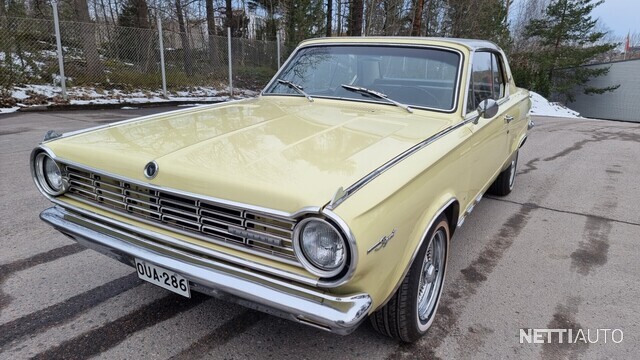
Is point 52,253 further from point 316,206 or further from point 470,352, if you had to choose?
point 470,352

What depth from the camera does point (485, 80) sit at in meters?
3.87

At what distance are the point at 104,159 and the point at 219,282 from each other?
3.09ft

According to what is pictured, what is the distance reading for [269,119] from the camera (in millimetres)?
3006

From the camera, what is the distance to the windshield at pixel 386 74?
3296 mm

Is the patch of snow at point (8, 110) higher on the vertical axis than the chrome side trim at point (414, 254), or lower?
lower

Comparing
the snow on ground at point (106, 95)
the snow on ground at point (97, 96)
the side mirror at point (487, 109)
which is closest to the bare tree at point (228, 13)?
the snow on ground at point (106, 95)

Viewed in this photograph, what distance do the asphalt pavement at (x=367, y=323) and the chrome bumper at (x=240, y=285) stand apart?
54 centimetres

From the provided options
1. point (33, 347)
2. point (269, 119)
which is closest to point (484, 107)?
point (269, 119)

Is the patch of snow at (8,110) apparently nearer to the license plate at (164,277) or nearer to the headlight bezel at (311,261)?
the license plate at (164,277)

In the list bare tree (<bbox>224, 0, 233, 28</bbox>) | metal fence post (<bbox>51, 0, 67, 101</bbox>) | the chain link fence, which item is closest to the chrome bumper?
metal fence post (<bbox>51, 0, 67, 101</bbox>)

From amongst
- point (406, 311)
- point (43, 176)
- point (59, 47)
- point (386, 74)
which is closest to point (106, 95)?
point (59, 47)

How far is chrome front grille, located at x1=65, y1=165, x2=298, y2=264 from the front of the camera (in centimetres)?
187

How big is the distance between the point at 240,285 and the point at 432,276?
1322 millimetres

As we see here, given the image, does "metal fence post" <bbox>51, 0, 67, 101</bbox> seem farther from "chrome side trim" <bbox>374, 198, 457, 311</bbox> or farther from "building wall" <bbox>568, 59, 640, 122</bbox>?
"building wall" <bbox>568, 59, 640, 122</bbox>
